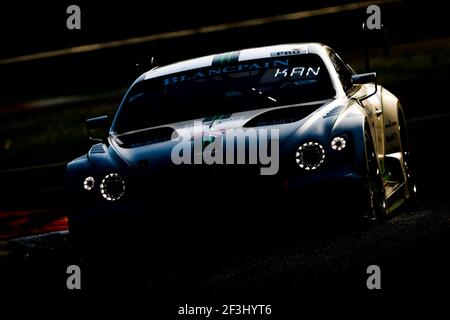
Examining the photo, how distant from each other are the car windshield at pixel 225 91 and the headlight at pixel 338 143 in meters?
0.99

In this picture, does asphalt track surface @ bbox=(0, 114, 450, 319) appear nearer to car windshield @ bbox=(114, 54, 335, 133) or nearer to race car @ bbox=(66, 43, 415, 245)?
race car @ bbox=(66, 43, 415, 245)

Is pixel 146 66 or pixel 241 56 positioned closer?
pixel 241 56

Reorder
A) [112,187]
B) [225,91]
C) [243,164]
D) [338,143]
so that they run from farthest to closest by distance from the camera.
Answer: [225,91], [112,187], [338,143], [243,164]

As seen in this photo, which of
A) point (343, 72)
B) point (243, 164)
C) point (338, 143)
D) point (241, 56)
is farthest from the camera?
point (343, 72)

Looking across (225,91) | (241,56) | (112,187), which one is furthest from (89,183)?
(241,56)

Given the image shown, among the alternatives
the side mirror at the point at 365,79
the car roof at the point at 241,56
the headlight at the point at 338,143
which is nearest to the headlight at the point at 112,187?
the headlight at the point at 338,143

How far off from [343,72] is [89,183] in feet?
8.87

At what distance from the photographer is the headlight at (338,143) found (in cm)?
717

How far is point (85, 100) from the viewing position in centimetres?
2341

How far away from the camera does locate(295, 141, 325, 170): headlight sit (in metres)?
7.10

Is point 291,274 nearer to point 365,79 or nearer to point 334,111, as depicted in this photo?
point 334,111

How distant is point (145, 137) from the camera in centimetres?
782

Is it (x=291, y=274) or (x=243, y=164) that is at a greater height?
(x=243, y=164)
